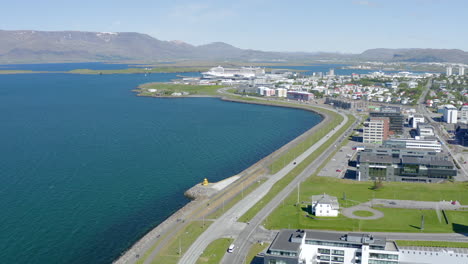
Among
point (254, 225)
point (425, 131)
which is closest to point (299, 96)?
point (425, 131)

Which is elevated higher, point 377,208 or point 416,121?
point 416,121

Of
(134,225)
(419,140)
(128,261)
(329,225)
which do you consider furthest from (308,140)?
(128,261)

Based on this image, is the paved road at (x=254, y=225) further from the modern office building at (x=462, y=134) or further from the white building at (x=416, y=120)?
the white building at (x=416, y=120)

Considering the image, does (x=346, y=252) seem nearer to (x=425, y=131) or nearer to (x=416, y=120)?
(x=425, y=131)

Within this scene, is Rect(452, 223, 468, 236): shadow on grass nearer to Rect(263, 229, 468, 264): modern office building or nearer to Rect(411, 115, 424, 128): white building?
Rect(263, 229, 468, 264): modern office building

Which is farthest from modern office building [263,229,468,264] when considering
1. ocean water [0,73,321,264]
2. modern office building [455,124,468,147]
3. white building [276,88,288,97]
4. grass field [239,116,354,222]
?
white building [276,88,288,97]

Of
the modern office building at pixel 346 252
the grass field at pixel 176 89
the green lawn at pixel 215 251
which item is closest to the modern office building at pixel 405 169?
the modern office building at pixel 346 252
